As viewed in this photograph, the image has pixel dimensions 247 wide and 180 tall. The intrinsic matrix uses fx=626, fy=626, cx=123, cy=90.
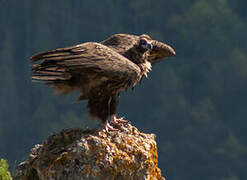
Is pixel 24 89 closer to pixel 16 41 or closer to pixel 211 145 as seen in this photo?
pixel 16 41

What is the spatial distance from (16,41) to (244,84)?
1097 inches

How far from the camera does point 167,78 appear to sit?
73562 mm

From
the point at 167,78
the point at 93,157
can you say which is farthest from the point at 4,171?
the point at 167,78

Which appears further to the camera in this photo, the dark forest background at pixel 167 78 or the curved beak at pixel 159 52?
the dark forest background at pixel 167 78

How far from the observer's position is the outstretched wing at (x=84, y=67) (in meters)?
8.22

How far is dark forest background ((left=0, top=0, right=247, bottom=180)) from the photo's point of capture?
68375 mm

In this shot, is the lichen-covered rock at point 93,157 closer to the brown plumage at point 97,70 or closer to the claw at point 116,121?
the claw at point 116,121

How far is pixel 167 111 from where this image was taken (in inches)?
2864

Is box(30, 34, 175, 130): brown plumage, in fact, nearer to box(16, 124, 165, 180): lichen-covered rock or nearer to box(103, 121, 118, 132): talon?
box(103, 121, 118, 132): talon

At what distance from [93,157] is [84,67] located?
1318mm

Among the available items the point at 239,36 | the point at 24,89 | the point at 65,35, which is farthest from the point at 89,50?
the point at 239,36

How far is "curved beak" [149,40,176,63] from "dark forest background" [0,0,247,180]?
5119cm

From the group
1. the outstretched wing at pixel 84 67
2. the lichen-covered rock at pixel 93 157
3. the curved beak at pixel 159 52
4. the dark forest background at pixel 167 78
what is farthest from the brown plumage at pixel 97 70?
the dark forest background at pixel 167 78

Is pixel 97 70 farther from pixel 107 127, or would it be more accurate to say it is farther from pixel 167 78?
pixel 167 78
